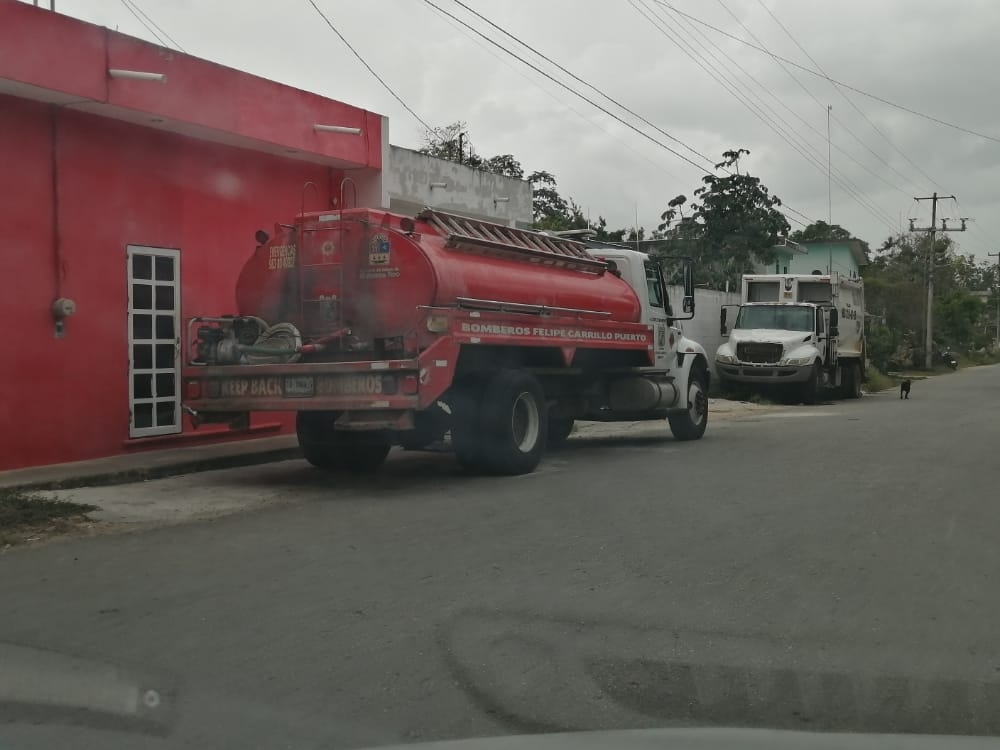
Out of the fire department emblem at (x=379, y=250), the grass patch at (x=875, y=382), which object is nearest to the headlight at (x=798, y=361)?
the grass patch at (x=875, y=382)

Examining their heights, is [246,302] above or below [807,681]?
above

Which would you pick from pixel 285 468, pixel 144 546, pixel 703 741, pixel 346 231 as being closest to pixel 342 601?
pixel 144 546

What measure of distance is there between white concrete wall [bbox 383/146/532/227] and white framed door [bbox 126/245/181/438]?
14.4ft

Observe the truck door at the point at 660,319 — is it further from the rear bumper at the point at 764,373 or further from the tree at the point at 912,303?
the tree at the point at 912,303

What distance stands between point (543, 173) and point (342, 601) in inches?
1703

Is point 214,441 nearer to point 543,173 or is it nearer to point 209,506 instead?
point 209,506

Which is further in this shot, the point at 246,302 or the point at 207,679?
the point at 246,302

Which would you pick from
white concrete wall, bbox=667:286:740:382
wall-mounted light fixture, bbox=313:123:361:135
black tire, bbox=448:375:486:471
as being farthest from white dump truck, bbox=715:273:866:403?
black tire, bbox=448:375:486:471

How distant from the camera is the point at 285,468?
12.5 m

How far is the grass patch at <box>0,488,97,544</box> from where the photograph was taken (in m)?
8.12

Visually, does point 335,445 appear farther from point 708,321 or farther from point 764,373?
point 708,321

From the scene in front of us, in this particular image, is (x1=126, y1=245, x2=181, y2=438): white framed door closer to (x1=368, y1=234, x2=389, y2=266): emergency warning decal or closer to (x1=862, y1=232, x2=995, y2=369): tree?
(x1=368, y1=234, x2=389, y2=266): emergency warning decal

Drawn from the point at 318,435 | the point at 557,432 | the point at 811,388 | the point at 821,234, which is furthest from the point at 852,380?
the point at 821,234

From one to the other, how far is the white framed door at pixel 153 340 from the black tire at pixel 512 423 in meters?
4.44
